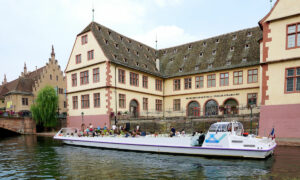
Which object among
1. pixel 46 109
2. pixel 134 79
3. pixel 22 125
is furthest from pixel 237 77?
pixel 22 125

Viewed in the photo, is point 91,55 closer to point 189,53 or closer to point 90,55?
point 90,55

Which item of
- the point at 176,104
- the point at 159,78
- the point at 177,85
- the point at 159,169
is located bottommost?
the point at 159,169

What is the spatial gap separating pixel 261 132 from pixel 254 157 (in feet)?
22.6

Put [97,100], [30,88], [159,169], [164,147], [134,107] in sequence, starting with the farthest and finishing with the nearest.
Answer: [30,88] < [134,107] < [97,100] < [164,147] < [159,169]

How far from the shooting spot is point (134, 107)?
31906 mm

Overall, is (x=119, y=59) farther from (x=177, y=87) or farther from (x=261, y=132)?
(x=261, y=132)

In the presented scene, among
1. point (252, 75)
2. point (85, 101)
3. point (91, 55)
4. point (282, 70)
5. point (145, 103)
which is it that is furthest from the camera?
point (145, 103)

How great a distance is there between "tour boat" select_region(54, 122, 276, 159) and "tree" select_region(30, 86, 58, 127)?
857 inches

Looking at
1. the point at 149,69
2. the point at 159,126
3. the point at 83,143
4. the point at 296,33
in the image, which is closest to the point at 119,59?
the point at 149,69

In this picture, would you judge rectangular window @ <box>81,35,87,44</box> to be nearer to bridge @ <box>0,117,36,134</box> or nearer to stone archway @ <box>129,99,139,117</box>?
stone archway @ <box>129,99,139,117</box>

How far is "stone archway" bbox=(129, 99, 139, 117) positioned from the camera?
30903mm

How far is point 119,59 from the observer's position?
29750 mm

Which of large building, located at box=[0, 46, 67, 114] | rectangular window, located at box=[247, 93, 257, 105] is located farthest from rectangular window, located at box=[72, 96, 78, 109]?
rectangular window, located at box=[247, 93, 257, 105]

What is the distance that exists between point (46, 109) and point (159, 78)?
19.5 m
